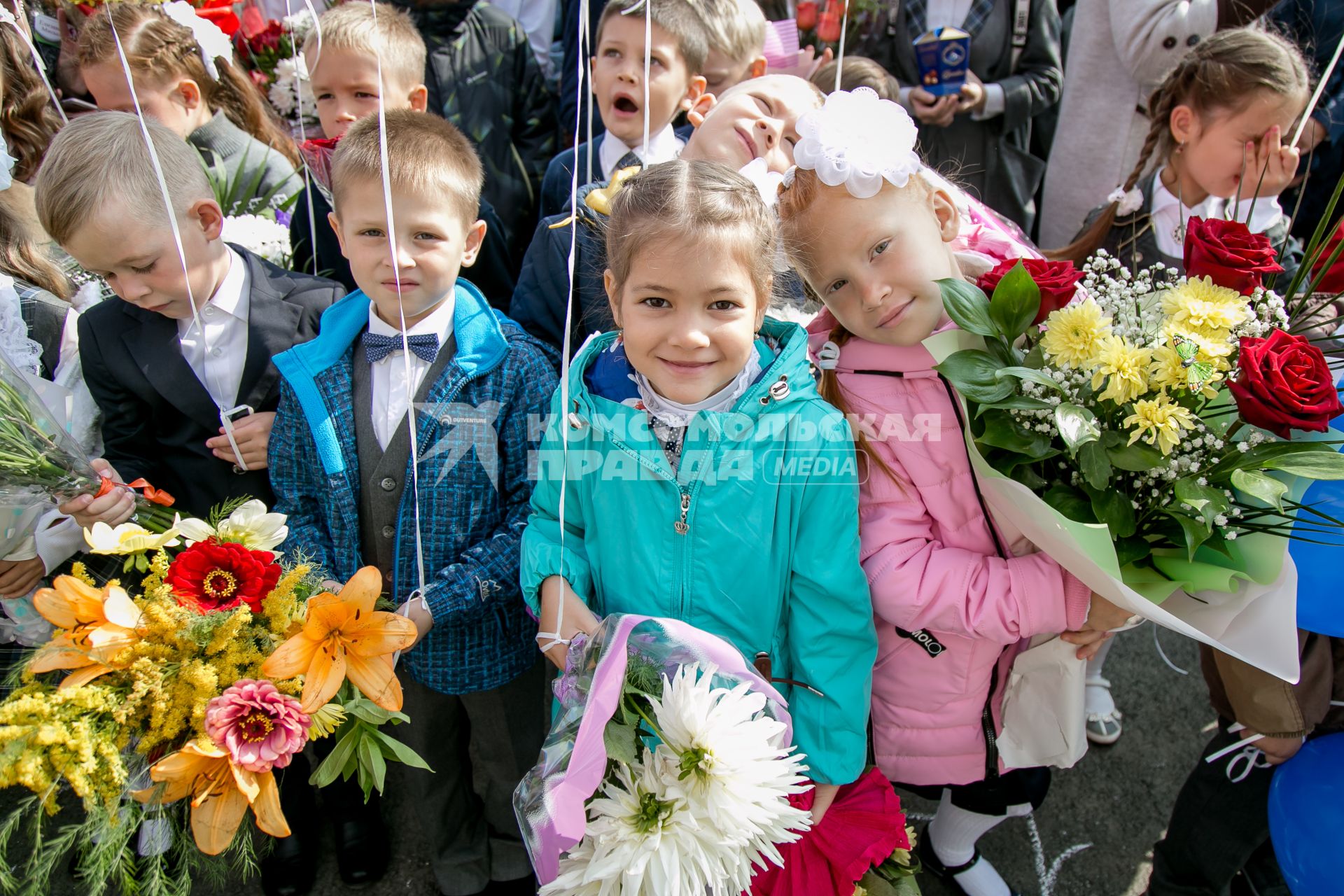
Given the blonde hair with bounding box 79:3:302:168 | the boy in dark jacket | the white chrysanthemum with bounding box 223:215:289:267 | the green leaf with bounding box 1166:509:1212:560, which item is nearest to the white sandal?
the green leaf with bounding box 1166:509:1212:560

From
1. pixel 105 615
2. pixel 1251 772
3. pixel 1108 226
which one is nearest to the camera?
pixel 105 615

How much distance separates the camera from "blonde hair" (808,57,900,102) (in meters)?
3.03

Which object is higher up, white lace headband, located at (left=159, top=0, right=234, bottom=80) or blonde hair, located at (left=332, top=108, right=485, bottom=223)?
white lace headband, located at (left=159, top=0, right=234, bottom=80)

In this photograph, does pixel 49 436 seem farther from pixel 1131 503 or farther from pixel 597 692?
pixel 1131 503

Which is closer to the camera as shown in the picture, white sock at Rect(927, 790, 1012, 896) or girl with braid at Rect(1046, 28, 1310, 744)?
white sock at Rect(927, 790, 1012, 896)

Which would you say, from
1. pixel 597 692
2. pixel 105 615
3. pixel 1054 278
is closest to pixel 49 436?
pixel 105 615

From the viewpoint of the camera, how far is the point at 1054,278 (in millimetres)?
1534

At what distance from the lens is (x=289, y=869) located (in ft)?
7.68

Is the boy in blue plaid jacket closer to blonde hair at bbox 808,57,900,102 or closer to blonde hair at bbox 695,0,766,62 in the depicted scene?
blonde hair at bbox 695,0,766,62

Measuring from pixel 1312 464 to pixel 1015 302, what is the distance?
53cm

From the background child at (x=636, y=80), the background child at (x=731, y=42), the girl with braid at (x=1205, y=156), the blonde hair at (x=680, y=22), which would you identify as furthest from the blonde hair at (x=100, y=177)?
the girl with braid at (x=1205, y=156)

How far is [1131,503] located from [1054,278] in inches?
16.8

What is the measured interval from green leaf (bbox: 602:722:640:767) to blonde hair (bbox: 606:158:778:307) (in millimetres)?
823

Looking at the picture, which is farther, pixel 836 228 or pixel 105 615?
pixel 836 228
